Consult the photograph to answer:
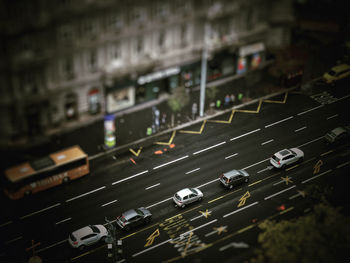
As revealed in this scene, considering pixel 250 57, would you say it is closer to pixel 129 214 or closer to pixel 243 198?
pixel 243 198

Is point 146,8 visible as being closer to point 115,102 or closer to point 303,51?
point 115,102

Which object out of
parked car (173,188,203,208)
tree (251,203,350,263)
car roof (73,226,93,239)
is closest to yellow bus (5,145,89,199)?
car roof (73,226,93,239)

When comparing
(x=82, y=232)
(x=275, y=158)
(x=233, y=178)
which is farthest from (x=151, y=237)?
(x=275, y=158)

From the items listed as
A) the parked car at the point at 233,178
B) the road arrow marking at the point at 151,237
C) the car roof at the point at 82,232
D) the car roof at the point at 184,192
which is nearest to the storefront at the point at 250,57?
the parked car at the point at 233,178

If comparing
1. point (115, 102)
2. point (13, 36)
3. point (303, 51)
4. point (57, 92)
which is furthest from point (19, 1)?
point (303, 51)

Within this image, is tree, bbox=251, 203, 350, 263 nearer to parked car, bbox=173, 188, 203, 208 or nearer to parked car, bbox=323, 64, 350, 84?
parked car, bbox=173, 188, 203, 208

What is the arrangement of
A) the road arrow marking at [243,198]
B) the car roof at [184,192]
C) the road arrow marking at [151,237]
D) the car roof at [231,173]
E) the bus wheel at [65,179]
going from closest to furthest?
the road arrow marking at [151,237] < the car roof at [184,192] < the road arrow marking at [243,198] < the car roof at [231,173] < the bus wheel at [65,179]

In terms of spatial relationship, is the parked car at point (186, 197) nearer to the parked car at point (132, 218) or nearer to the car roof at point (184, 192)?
the car roof at point (184, 192)
